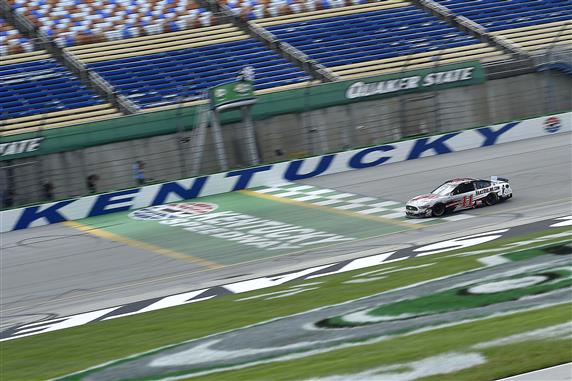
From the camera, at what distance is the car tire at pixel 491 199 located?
76.2 feet

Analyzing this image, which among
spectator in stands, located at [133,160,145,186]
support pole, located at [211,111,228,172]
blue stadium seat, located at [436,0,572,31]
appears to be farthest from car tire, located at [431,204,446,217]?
blue stadium seat, located at [436,0,572,31]

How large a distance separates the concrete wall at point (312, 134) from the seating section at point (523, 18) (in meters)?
4.81

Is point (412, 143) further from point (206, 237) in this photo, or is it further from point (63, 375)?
point (63, 375)

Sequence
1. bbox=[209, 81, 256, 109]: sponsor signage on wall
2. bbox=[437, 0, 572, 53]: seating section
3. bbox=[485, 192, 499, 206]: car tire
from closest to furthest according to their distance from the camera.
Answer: bbox=[485, 192, 499, 206]: car tire < bbox=[209, 81, 256, 109]: sponsor signage on wall < bbox=[437, 0, 572, 53]: seating section

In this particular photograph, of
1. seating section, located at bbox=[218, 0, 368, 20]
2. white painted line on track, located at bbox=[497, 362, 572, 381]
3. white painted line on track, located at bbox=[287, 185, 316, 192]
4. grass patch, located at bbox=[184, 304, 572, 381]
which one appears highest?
white painted line on track, located at bbox=[497, 362, 572, 381]

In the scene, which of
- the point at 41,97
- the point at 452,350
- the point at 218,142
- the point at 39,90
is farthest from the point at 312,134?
the point at 452,350

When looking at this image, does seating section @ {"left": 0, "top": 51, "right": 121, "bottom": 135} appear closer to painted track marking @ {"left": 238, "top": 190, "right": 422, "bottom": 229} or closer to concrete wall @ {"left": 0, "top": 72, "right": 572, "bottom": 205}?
concrete wall @ {"left": 0, "top": 72, "right": 572, "bottom": 205}

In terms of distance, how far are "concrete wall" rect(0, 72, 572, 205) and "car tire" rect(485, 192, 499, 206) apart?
8.80m

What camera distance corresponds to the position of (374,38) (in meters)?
39.3

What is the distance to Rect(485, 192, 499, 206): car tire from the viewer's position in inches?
914

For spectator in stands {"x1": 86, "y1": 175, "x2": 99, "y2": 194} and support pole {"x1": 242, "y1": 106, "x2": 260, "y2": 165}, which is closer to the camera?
spectator in stands {"x1": 86, "y1": 175, "x2": 99, "y2": 194}

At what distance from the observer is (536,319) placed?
11211 mm

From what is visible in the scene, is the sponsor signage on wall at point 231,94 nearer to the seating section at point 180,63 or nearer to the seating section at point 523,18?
the seating section at point 180,63

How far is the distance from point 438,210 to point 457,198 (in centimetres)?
53
